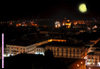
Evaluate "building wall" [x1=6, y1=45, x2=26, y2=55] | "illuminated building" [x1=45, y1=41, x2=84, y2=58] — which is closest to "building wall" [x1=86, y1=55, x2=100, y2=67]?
"illuminated building" [x1=45, y1=41, x2=84, y2=58]

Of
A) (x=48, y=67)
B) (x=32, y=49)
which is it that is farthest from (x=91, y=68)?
(x=32, y=49)

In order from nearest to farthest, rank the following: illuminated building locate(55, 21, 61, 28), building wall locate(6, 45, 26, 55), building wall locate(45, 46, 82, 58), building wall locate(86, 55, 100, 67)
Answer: building wall locate(86, 55, 100, 67) < building wall locate(45, 46, 82, 58) < building wall locate(6, 45, 26, 55) < illuminated building locate(55, 21, 61, 28)

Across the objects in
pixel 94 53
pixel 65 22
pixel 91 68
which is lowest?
pixel 91 68

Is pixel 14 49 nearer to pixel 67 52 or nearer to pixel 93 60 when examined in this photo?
pixel 67 52

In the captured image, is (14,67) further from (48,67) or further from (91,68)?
(91,68)

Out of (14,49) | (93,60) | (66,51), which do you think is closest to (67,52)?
(66,51)

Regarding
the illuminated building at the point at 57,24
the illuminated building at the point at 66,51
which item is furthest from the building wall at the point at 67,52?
the illuminated building at the point at 57,24

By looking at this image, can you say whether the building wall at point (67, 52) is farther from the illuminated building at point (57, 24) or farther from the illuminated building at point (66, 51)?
the illuminated building at point (57, 24)

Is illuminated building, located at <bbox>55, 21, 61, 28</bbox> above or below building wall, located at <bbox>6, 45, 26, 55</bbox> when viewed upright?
above

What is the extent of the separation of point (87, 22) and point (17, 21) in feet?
31.9

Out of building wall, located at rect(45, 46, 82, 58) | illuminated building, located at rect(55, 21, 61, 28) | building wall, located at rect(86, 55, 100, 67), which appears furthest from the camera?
illuminated building, located at rect(55, 21, 61, 28)

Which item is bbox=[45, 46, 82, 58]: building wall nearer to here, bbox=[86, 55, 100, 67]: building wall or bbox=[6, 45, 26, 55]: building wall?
bbox=[86, 55, 100, 67]: building wall

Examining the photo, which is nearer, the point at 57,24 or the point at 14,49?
the point at 14,49

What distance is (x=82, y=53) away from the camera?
9.98 metres
